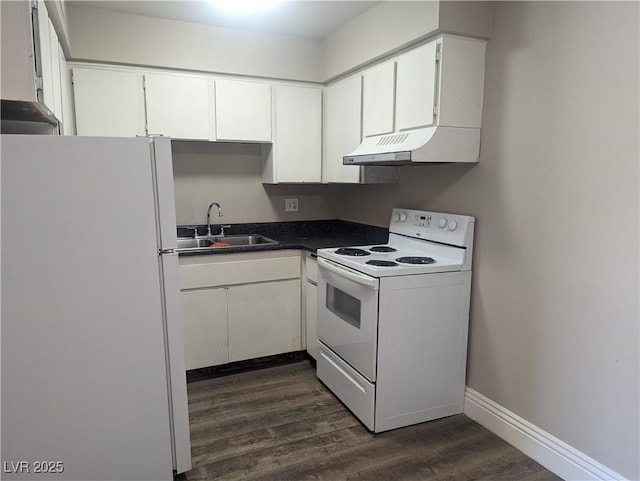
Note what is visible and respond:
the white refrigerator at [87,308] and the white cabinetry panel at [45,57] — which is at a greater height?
the white cabinetry panel at [45,57]

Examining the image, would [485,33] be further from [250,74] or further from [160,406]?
[160,406]

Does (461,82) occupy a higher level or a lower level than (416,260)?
higher

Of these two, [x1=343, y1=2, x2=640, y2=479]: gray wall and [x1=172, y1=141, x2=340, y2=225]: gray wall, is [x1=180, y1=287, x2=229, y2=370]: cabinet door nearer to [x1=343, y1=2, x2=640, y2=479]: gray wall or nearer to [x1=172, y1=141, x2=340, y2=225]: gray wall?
[x1=172, y1=141, x2=340, y2=225]: gray wall

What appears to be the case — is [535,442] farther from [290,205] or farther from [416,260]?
[290,205]

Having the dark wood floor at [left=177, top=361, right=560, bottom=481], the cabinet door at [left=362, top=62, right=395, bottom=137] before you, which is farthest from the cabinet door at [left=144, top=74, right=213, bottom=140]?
the dark wood floor at [left=177, top=361, right=560, bottom=481]

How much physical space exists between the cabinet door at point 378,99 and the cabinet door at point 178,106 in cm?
113

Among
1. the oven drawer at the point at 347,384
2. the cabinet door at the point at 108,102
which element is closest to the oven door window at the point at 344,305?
the oven drawer at the point at 347,384

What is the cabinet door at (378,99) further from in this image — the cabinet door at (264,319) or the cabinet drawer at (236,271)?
the cabinet door at (264,319)

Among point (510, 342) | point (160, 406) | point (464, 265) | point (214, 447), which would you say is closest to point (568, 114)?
point (464, 265)

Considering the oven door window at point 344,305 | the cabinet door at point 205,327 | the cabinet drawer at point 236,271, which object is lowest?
the cabinet door at point 205,327

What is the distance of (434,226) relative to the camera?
8.26 ft

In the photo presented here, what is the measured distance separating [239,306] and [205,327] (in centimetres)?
27

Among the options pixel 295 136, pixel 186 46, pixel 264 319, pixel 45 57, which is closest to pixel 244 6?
pixel 186 46

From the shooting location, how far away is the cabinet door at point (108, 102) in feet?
8.73
